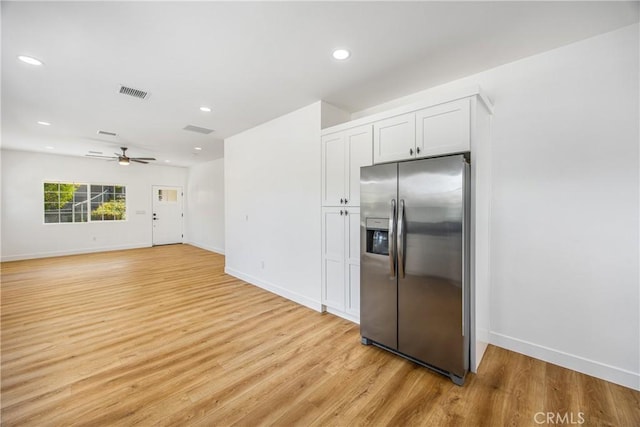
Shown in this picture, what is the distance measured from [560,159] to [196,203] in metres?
9.22

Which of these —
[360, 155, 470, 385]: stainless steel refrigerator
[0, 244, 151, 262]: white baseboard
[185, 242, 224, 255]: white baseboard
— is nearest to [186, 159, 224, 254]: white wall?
[185, 242, 224, 255]: white baseboard

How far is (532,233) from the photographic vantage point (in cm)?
244

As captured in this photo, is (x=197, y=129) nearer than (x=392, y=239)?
No

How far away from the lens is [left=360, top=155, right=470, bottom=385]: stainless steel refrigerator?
2.05m

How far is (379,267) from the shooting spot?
2547 millimetres

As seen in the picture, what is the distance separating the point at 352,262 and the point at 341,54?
7.20ft

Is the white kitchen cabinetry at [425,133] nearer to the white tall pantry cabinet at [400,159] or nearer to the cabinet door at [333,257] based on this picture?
the white tall pantry cabinet at [400,159]

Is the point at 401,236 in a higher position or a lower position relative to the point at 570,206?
lower

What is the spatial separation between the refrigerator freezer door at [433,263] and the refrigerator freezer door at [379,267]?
83mm

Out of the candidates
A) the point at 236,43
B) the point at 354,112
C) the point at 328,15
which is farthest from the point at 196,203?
the point at 328,15

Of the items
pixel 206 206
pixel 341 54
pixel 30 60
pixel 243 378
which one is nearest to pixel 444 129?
pixel 341 54

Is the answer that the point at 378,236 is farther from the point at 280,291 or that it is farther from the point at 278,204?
the point at 280,291

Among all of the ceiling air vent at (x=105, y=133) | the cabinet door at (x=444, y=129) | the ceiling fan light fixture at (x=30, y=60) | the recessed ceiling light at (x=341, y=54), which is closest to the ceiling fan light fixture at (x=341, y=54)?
the recessed ceiling light at (x=341, y=54)
